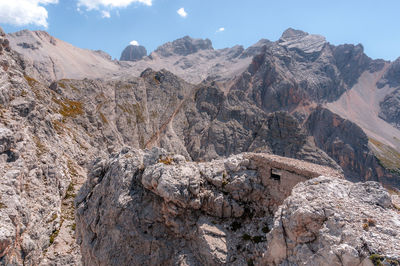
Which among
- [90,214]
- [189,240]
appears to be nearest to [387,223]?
[189,240]

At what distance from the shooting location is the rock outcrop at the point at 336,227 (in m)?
12.0

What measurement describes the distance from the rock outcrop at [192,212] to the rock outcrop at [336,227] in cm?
412

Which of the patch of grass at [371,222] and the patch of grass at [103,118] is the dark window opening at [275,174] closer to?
the patch of grass at [371,222]

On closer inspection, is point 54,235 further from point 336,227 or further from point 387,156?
point 387,156

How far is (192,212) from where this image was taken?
23516 mm

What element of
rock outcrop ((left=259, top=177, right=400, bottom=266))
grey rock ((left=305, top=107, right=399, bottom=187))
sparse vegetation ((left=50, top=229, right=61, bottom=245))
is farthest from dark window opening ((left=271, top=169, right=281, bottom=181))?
grey rock ((left=305, top=107, right=399, bottom=187))

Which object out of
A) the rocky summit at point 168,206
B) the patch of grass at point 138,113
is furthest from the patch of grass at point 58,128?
the patch of grass at point 138,113

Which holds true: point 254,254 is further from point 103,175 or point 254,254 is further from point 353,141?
point 353,141

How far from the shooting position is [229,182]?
79.8ft

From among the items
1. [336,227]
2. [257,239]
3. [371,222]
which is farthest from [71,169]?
[371,222]

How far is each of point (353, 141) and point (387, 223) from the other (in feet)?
524

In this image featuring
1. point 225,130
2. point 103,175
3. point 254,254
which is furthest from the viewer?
point 225,130

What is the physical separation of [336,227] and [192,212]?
13.0 m

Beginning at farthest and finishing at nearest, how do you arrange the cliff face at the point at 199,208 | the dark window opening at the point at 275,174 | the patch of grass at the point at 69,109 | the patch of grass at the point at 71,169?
the patch of grass at the point at 69,109, the patch of grass at the point at 71,169, the dark window opening at the point at 275,174, the cliff face at the point at 199,208
